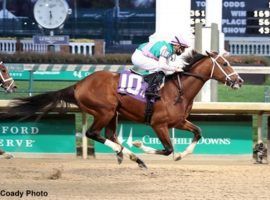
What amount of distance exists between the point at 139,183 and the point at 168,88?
4.74 feet

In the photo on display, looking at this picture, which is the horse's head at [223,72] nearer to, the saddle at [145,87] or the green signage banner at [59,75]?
the saddle at [145,87]

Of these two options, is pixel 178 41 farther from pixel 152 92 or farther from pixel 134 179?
pixel 134 179

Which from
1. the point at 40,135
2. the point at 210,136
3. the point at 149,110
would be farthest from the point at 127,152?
the point at 40,135

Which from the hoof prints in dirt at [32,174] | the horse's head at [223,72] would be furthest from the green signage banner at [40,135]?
the horse's head at [223,72]

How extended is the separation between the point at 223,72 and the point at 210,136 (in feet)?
5.64

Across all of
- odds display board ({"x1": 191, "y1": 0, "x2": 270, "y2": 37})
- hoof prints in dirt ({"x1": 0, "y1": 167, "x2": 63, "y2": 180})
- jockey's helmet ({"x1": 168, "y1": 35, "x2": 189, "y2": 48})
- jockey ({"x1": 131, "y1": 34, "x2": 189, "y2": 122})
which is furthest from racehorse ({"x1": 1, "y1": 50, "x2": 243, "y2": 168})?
odds display board ({"x1": 191, "y1": 0, "x2": 270, "y2": 37})

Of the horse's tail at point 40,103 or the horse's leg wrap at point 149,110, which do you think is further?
the horse's tail at point 40,103

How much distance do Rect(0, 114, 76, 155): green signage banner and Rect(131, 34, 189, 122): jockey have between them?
1989 mm

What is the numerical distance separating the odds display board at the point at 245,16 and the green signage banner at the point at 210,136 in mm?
8584

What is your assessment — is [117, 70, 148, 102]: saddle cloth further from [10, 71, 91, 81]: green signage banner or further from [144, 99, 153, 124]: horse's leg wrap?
[10, 71, 91, 81]: green signage banner

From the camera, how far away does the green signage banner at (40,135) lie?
10781 mm

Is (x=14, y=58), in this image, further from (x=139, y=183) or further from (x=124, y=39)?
(x=139, y=183)

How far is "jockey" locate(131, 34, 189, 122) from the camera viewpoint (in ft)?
29.7

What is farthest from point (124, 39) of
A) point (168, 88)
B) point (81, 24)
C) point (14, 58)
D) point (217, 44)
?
point (168, 88)
